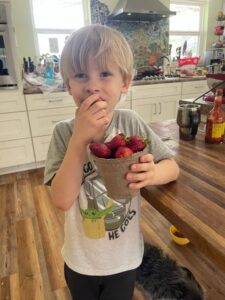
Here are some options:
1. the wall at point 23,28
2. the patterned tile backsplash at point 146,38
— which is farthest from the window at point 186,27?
the wall at point 23,28

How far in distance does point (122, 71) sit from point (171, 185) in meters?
0.33

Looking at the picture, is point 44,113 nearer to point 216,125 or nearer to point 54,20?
point 54,20

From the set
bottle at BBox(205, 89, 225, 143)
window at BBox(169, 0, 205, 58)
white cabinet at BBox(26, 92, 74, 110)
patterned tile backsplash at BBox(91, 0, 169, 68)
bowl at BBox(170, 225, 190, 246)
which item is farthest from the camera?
window at BBox(169, 0, 205, 58)

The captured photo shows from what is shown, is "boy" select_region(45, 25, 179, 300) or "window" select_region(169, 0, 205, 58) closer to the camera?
"boy" select_region(45, 25, 179, 300)

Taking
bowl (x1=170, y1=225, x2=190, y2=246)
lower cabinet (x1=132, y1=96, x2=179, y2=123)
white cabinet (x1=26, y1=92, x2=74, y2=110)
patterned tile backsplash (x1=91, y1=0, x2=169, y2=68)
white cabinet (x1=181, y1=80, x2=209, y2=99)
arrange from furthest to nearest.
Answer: patterned tile backsplash (x1=91, y1=0, x2=169, y2=68) → white cabinet (x1=181, y1=80, x2=209, y2=99) → lower cabinet (x1=132, y1=96, x2=179, y2=123) → white cabinet (x1=26, y1=92, x2=74, y2=110) → bowl (x1=170, y1=225, x2=190, y2=246)

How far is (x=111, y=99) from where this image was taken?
0.58 metres

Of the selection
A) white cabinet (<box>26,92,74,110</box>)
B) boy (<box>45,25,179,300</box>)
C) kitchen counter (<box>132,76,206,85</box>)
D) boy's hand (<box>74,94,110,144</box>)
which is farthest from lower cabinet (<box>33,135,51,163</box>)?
boy's hand (<box>74,94,110,144</box>)

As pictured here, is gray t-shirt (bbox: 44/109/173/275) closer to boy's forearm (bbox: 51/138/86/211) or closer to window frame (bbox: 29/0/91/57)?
boy's forearm (bbox: 51/138/86/211)

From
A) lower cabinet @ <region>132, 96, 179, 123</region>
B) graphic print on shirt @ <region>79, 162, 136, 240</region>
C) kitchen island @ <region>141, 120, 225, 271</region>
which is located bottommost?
lower cabinet @ <region>132, 96, 179, 123</region>

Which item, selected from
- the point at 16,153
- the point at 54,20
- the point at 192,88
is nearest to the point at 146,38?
the point at 192,88

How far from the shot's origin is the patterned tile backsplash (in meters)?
3.35

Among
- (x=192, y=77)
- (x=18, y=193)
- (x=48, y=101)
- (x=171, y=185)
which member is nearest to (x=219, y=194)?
(x=171, y=185)

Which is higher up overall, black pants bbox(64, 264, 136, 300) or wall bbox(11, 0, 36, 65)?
wall bbox(11, 0, 36, 65)

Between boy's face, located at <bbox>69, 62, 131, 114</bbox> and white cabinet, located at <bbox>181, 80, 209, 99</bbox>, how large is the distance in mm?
2708
